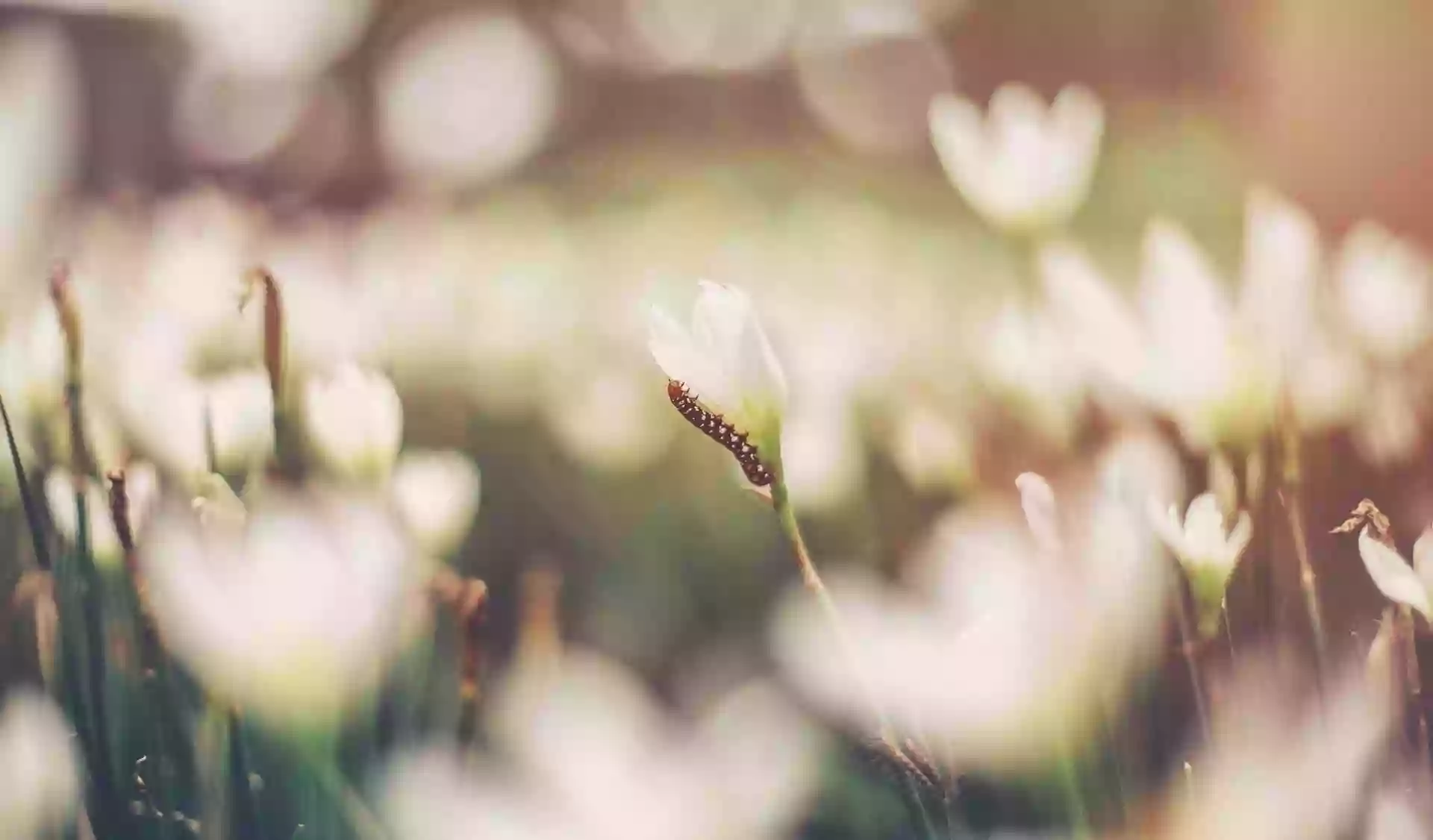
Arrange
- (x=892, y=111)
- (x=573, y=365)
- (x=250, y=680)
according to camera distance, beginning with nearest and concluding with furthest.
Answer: (x=250, y=680) < (x=573, y=365) < (x=892, y=111)

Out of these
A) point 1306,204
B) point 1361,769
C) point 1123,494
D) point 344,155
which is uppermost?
point 344,155

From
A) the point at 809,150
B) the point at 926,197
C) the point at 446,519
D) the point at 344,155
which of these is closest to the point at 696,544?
the point at 446,519

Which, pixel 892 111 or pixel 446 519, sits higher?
pixel 892 111

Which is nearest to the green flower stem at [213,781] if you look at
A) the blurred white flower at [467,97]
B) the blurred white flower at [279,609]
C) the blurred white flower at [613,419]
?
the blurred white flower at [279,609]

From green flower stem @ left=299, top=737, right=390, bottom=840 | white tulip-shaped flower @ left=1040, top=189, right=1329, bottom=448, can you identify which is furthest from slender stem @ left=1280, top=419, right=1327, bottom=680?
green flower stem @ left=299, top=737, right=390, bottom=840

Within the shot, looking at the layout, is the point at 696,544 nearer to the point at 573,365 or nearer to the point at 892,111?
the point at 573,365

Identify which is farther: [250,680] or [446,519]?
[446,519]

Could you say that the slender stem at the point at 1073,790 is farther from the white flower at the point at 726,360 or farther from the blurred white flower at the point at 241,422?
the blurred white flower at the point at 241,422
